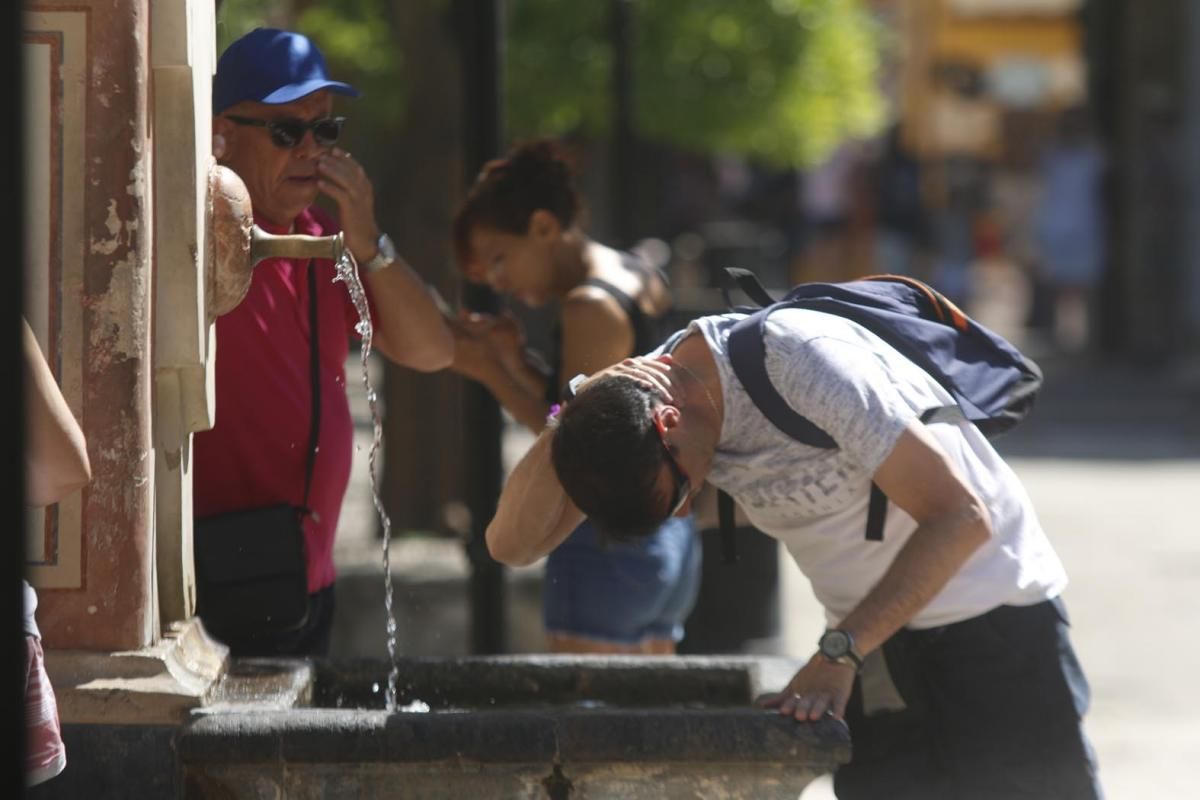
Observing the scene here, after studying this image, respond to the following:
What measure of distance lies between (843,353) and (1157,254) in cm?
1427

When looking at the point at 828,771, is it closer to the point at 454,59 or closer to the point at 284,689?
the point at 284,689

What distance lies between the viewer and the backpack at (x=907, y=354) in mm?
3262

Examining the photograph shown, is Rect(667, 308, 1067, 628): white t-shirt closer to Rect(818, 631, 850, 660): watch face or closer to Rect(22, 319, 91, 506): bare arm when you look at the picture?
Rect(818, 631, 850, 660): watch face

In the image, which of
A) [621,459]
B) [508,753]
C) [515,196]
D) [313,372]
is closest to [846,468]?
[621,459]

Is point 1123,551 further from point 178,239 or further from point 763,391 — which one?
point 178,239

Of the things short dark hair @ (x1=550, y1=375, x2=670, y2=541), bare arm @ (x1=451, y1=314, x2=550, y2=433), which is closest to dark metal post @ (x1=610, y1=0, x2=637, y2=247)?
bare arm @ (x1=451, y1=314, x2=550, y2=433)

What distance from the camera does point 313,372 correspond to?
3.98m

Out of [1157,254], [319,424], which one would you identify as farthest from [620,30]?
[1157,254]

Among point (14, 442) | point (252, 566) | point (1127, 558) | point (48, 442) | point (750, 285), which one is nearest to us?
point (14, 442)

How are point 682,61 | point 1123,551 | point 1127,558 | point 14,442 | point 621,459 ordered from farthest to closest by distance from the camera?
point 682,61 < point 1123,551 < point 1127,558 < point 621,459 < point 14,442

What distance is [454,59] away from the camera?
333 inches

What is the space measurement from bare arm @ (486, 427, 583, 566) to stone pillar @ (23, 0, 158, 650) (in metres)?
0.59

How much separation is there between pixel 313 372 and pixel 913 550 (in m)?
1.30

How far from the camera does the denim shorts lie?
15.3 feet
